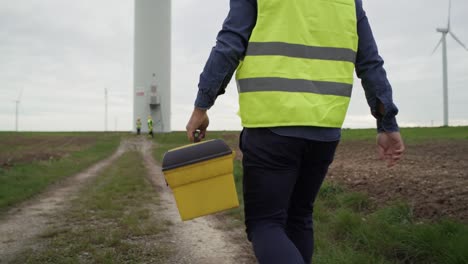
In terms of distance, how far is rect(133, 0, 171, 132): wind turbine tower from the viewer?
37.2 meters

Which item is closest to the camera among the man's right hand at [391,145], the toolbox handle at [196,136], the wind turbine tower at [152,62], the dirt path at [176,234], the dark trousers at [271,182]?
the dark trousers at [271,182]

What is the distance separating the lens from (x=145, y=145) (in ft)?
95.3

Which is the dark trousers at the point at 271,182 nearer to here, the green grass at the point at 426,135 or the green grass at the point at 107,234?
the green grass at the point at 107,234

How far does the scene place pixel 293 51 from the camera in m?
2.30

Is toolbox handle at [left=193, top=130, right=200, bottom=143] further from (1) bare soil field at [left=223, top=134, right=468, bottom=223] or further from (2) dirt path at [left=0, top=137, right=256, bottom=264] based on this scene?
(1) bare soil field at [left=223, top=134, right=468, bottom=223]

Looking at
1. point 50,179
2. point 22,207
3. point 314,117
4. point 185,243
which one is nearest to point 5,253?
point 185,243

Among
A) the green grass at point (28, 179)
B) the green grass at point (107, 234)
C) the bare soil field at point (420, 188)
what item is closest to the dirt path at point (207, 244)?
the green grass at point (107, 234)

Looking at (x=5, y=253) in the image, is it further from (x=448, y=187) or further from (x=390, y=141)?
(x=448, y=187)

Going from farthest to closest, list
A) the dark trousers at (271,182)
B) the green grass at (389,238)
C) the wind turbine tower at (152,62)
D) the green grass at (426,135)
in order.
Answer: the wind turbine tower at (152,62), the green grass at (426,135), the green grass at (389,238), the dark trousers at (271,182)

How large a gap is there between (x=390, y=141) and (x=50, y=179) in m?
9.84

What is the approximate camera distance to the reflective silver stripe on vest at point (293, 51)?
7.50 ft

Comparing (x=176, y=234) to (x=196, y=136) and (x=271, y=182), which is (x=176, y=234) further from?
(x=271, y=182)

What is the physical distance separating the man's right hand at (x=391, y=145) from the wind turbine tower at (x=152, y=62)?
36077mm

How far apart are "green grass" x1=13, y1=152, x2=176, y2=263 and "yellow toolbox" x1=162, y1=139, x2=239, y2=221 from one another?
1.93 m
